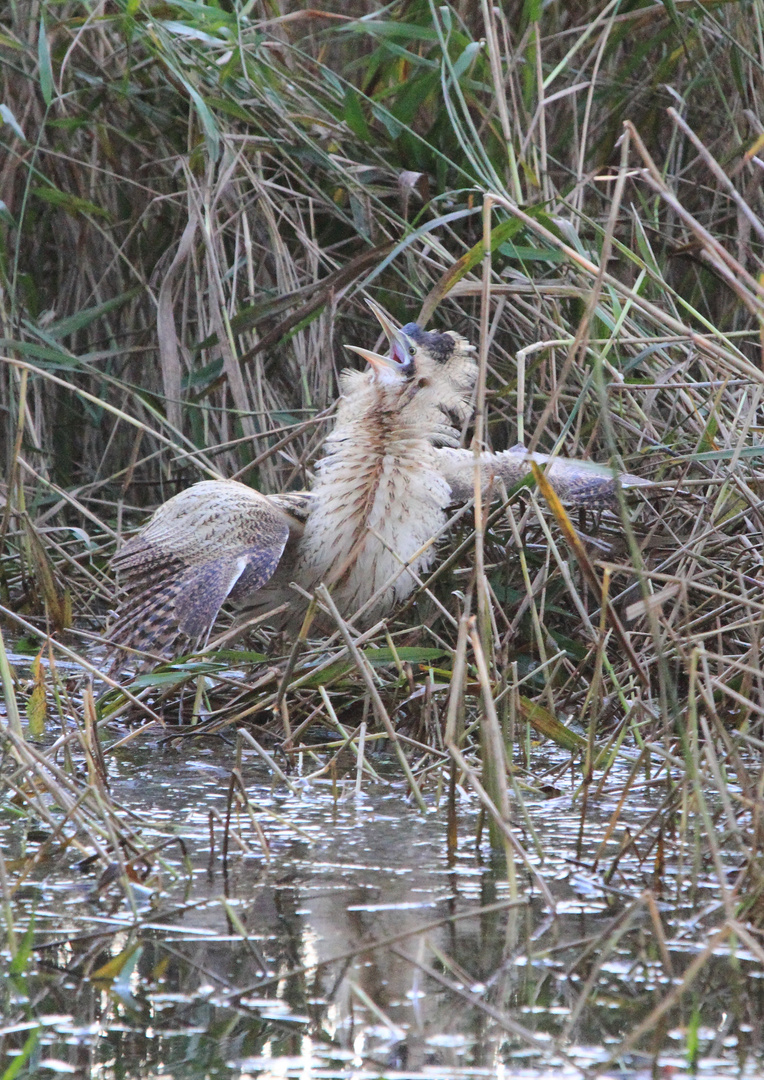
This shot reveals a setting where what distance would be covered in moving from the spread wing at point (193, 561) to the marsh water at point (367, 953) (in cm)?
78

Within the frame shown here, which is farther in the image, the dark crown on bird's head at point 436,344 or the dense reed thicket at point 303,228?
the dense reed thicket at point 303,228

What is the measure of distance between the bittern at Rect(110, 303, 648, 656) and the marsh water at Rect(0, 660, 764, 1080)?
875 millimetres

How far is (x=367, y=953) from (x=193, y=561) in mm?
1713

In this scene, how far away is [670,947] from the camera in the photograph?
6.25 feet

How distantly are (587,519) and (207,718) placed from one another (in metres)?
1.15

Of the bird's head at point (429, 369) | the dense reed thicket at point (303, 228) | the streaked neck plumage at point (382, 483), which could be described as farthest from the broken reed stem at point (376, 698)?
the bird's head at point (429, 369)

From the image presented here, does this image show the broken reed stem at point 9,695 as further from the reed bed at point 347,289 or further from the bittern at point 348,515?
the bittern at point 348,515

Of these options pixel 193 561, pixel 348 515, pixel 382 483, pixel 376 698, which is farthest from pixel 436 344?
pixel 376 698

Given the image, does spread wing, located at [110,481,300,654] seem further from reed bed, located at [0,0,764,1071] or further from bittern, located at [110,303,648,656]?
reed bed, located at [0,0,764,1071]

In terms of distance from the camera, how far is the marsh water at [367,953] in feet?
5.32

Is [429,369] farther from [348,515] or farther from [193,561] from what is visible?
[193,561]

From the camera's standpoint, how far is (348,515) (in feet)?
11.8

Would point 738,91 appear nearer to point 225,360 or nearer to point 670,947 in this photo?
point 225,360

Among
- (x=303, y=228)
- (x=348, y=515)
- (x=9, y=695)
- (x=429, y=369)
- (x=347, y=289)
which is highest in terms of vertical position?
(x=303, y=228)
